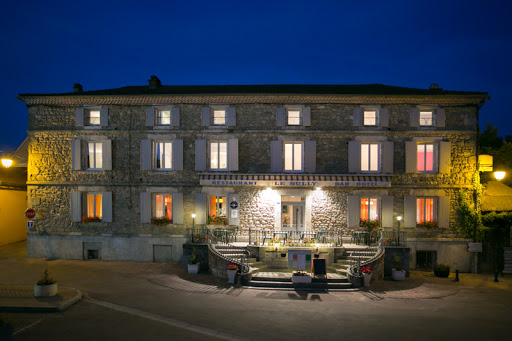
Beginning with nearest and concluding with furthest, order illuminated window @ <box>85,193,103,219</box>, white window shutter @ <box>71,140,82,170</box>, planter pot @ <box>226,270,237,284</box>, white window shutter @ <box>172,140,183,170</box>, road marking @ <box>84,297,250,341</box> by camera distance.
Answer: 1. road marking @ <box>84,297,250,341</box>
2. planter pot @ <box>226,270,237,284</box>
3. white window shutter @ <box>172,140,183,170</box>
4. white window shutter @ <box>71,140,82,170</box>
5. illuminated window @ <box>85,193,103,219</box>

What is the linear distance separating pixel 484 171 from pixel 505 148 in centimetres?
516

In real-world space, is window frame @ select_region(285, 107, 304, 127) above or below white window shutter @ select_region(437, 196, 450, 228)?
above

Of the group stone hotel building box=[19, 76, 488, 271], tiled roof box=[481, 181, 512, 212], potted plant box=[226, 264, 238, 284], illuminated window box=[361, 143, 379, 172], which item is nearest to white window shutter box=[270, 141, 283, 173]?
stone hotel building box=[19, 76, 488, 271]

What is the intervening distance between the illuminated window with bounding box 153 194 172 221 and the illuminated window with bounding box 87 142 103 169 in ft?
13.0

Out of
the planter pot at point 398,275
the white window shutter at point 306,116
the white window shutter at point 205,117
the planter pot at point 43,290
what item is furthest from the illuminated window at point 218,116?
the planter pot at point 398,275

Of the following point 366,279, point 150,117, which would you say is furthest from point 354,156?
point 150,117

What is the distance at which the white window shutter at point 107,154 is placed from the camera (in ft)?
62.0

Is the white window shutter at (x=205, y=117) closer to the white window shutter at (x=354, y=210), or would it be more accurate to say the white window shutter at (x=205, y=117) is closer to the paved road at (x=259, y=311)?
the paved road at (x=259, y=311)

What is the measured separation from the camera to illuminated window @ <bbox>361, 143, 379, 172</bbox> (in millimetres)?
18703

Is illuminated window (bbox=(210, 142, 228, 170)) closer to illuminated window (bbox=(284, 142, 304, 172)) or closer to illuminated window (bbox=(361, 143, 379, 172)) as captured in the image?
illuminated window (bbox=(284, 142, 304, 172))

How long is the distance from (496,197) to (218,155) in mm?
16317

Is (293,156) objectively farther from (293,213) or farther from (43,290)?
(43,290)

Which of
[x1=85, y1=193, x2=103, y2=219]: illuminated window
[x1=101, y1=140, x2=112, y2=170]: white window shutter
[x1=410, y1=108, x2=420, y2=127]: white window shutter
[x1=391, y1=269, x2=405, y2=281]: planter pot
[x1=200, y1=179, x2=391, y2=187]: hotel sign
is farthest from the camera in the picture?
[x1=85, y1=193, x2=103, y2=219]: illuminated window

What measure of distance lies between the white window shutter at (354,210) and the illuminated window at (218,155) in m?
7.44
